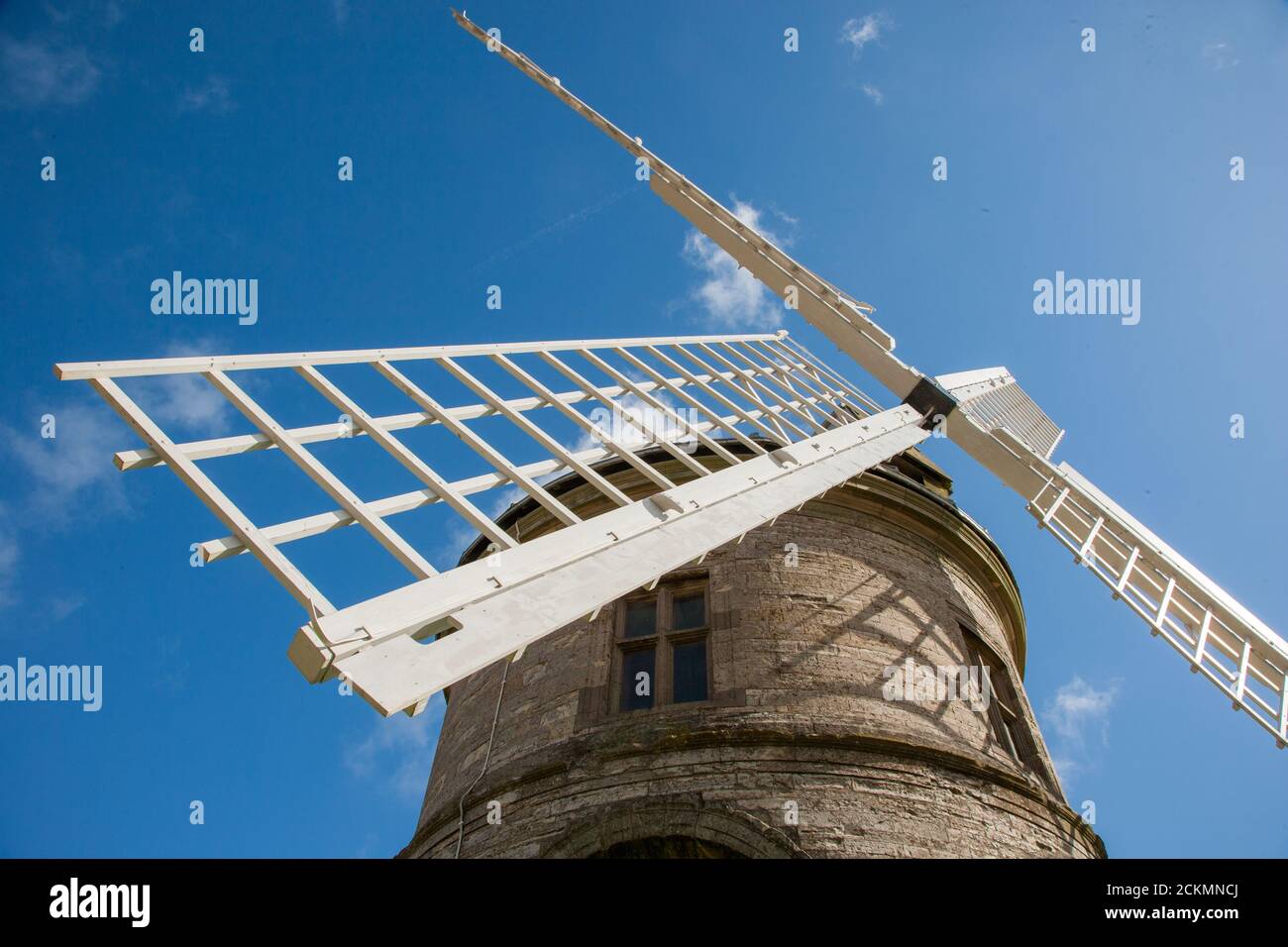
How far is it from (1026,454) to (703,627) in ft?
21.5

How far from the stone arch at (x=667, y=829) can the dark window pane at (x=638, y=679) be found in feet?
4.19

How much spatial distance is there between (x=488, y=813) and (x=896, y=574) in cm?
491

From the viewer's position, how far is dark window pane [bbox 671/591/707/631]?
8.74 metres

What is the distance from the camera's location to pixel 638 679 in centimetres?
827

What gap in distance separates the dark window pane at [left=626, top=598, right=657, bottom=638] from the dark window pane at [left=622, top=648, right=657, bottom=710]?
23 cm

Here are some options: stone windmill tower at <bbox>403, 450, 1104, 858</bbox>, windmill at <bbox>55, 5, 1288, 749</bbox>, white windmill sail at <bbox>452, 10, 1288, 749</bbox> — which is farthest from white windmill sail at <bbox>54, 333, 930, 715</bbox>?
white windmill sail at <bbox>452, 10, 1288, 749</bbox>

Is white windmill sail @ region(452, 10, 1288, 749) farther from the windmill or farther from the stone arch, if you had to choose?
the stone arch

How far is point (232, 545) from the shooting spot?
3.24 metres

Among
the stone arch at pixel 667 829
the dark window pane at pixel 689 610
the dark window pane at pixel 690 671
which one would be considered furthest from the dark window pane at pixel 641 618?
the stone arch at pixel 667 829

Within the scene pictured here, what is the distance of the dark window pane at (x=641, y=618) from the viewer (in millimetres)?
8797

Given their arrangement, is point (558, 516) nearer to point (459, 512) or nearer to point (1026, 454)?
point (459, 512)

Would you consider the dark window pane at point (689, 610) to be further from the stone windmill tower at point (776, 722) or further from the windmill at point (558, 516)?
the windmill at point (558, 516)
